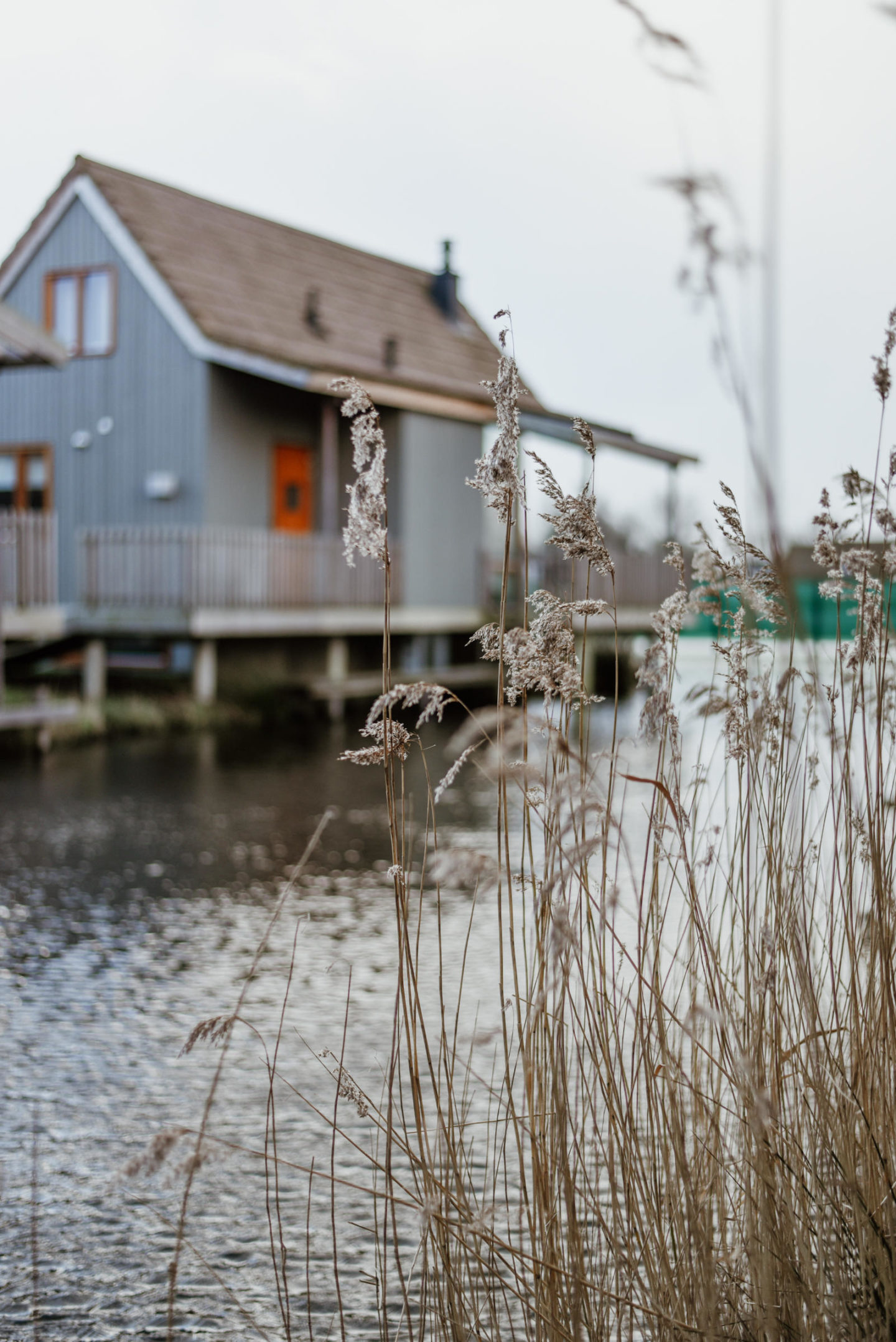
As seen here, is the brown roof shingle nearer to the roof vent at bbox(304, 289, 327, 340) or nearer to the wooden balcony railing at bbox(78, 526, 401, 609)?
the roof vent at bbox(304, 289, 327, 340)

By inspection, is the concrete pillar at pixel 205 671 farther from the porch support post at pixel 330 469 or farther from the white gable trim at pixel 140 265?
the white gable trim at pixel 140 265

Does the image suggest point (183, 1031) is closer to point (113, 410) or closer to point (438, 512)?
point (113, 410)

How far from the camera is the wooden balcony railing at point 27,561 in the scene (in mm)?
13984

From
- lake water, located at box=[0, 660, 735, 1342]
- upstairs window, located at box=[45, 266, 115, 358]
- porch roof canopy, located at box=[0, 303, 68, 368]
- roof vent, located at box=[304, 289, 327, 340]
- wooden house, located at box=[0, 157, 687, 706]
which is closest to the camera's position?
lake water, located at box=[0, 660, 735, 1342]

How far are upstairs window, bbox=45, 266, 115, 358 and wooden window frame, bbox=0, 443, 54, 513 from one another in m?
1.23

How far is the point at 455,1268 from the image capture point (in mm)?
1992

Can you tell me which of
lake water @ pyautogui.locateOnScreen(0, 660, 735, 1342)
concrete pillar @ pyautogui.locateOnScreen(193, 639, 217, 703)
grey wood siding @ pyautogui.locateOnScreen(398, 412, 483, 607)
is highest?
grey wood siding @ pyautogui.locateOnScreen(398, 412, 483, 607)

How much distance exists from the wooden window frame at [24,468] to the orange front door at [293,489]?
2.69 metres

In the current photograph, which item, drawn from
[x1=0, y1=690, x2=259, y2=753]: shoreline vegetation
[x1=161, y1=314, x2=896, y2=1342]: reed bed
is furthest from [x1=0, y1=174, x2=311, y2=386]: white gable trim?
[x1=161, y1=314, x2=896, y2=1342]: reed bed

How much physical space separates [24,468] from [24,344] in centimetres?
572

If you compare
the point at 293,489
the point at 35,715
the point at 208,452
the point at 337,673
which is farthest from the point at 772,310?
the point at 293,489

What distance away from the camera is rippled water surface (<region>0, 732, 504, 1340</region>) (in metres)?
2.79

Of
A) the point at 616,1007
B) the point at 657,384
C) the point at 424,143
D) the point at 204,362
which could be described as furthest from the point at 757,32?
the point at 204,362

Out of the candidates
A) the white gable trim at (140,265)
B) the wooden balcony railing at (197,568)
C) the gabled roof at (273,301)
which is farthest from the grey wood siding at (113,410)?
the wooden balcony railing at (197,568)
